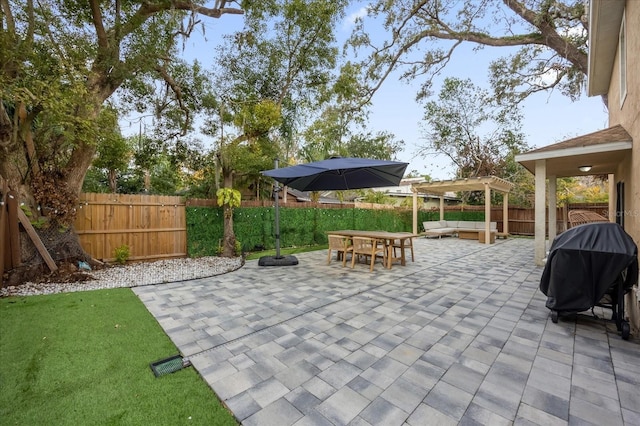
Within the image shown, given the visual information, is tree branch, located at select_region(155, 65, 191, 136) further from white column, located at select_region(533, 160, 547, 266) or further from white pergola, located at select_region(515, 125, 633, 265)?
white column, located at select_region(533, 160, 547, 266)

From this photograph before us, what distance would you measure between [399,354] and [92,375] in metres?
2.70

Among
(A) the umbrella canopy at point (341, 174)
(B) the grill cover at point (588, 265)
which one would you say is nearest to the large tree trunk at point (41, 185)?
(A) the umbrella canopy at point (341, 174)

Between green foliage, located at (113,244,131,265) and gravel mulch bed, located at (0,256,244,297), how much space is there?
240mm

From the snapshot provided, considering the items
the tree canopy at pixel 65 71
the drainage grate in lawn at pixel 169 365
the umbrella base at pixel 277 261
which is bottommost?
the drainage grate in lawn at pixel 169 365

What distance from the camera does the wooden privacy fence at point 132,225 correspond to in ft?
21.4

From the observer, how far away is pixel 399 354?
2.62 metres

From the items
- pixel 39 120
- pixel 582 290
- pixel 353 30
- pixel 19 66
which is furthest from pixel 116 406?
pixel 353 30

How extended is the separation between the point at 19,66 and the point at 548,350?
8.66 meters

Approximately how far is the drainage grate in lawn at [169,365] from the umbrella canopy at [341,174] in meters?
3.61

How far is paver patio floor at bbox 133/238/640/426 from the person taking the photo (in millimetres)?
1884

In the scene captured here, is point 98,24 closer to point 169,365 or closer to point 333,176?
point 333,176

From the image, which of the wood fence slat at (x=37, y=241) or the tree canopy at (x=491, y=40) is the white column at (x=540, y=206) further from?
the wood fence slat at (x=37, y=241)

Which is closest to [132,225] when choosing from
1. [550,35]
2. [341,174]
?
[341,174]

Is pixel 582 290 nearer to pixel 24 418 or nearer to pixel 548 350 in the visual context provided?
pixel 548 350
